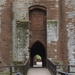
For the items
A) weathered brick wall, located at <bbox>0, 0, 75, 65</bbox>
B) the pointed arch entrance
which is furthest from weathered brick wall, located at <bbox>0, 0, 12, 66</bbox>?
the pointed arch entrance

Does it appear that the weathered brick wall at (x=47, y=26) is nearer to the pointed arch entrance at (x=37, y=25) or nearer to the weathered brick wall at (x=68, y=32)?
the weathered brick wall at (x=68, y=32)

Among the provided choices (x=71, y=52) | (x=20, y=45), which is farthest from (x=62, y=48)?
(x=20, y=45)

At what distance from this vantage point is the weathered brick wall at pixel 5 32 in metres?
15.2

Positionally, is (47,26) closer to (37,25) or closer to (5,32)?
(37,25)

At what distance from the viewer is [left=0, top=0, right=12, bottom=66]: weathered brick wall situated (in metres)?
15.2

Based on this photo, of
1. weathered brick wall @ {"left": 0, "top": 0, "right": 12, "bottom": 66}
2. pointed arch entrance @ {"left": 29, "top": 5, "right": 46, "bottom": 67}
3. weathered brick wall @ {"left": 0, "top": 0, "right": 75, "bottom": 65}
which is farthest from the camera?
pointed arch entrance @ {"left": 29, "top": 5, "right": 46, "bottom": 67}

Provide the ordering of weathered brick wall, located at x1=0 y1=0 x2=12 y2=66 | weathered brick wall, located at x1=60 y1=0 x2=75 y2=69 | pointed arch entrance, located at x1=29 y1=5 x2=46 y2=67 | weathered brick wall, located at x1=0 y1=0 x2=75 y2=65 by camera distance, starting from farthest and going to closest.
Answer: pointed arch entrance, located at x1=29 y1=5 x2=46 y2=67, weathered brick wall, located at x1=0 y1=0 x2=12 y2=66, weathered brick wall, located at x1=60 y1=0 x2=75 y2=69, weathered brick wall, located at x1=0 y1=0 x2=75 y2=65

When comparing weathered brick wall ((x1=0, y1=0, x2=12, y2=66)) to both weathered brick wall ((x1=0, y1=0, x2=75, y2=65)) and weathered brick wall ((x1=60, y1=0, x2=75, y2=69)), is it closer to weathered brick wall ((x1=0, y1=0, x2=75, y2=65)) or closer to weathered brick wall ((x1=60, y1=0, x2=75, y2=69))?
weathered brick wall ((x1=0, y1=0, x2=75, y2=65))

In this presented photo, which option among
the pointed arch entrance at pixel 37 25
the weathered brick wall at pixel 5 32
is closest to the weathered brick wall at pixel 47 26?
the weathered brick wall at pixel 5 32

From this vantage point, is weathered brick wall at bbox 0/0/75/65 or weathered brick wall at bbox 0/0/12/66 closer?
weathered brick wall at bbox 0/0/75/65

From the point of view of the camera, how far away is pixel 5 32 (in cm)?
1530

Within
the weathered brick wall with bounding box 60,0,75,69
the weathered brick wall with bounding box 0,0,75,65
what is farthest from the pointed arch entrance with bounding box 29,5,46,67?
the weathered brick wall with bounding box 60,0,75,69

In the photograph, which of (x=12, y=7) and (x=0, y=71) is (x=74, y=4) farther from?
(x=0, y=71)

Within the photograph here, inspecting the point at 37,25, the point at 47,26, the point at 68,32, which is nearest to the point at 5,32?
the point at 37,25
